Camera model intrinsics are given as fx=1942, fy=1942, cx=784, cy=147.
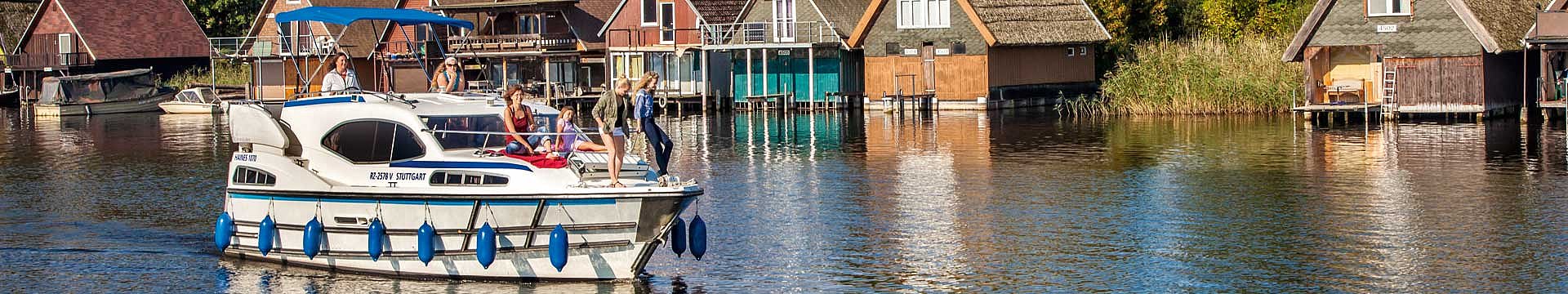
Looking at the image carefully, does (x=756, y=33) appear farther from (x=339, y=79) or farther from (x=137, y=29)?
(x=339, y=79)

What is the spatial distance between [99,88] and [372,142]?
5316 cm

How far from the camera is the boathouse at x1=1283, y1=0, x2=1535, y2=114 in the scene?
46531 mm

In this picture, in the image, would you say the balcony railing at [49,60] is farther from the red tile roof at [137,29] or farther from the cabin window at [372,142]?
the cabin window at [372,142]

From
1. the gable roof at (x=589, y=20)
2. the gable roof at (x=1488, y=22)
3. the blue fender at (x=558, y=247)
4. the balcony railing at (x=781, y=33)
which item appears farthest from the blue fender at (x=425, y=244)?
the gable roof at (x=589, y=20)

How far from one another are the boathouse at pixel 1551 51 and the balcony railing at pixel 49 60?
61.8 metres

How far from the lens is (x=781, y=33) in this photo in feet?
206

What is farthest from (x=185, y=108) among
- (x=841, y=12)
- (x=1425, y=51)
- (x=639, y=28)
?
(x=1425, y=51)

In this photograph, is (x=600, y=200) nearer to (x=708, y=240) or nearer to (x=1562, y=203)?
(x=708, y=240)

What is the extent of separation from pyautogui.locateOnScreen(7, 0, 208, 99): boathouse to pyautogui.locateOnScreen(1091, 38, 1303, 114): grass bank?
49239mm

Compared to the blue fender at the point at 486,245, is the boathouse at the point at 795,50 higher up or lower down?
higher up

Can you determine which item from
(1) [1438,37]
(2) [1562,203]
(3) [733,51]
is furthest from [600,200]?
(3) [733,51]

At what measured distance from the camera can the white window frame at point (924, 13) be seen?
60.6 metres

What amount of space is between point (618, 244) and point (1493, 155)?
22.0 metres

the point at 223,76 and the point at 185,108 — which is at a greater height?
the point at 223,76
